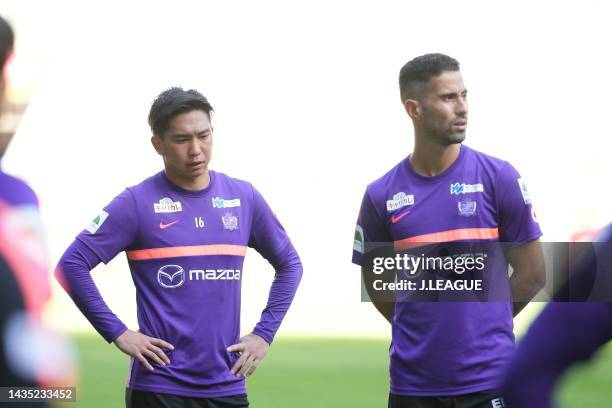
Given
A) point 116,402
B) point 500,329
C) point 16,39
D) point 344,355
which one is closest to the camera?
point 16,39

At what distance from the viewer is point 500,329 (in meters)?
5.05

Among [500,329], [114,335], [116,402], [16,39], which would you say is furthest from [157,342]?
[116,402]

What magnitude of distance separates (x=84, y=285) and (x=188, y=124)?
2.72 ft

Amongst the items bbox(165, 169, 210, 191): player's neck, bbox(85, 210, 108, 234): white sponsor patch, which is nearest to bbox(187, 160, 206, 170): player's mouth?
bbox(165, 169, 210, 191): player's neck

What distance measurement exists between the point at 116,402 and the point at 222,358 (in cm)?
576

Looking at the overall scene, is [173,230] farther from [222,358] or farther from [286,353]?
[286,353]

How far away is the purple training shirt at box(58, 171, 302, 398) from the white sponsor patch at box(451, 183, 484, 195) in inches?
34.8

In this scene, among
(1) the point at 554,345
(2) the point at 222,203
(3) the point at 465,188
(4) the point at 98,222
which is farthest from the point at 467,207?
(1) the point at 554,345

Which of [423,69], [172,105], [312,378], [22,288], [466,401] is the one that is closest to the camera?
[22,288]

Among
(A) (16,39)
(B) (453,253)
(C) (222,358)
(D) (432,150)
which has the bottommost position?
(C) (222,358)

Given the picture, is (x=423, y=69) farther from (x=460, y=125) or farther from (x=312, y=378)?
(x=312, y=378)

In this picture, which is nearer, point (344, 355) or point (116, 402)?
point (116, 402)

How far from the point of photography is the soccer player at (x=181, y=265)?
16.8 feet

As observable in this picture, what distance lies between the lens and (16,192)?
2152mm
